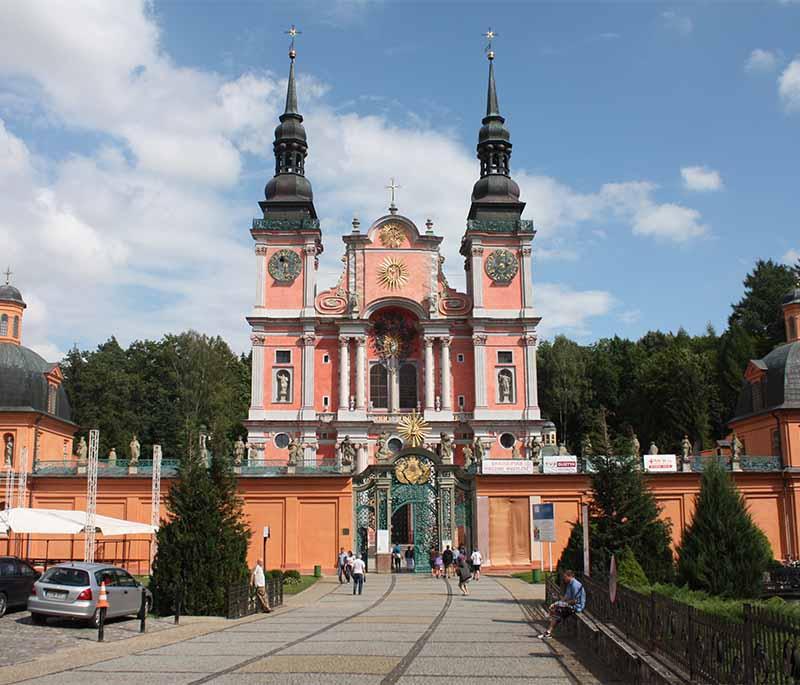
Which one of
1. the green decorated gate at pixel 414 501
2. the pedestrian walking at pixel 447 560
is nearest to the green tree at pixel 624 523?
the pedestrian walking at pixel 447 560

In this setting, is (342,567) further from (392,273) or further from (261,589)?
(392,273)

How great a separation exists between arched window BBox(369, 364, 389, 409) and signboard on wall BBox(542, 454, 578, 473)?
20694 mm

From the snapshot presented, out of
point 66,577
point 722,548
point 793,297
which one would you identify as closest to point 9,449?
point 66,577

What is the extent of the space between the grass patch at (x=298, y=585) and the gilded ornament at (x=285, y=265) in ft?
84.3

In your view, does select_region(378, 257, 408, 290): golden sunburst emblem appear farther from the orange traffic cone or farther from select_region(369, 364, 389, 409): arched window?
the orange traffic cone

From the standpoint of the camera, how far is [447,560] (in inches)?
1352

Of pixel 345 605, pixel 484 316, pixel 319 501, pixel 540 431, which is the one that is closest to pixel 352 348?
pixel 484 316

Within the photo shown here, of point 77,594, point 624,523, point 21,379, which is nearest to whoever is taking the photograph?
point 77,594

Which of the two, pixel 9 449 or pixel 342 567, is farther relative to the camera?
pixel 9 449

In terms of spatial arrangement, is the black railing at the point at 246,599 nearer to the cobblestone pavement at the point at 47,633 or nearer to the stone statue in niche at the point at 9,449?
the cobblestone pavement at the point at 47,633

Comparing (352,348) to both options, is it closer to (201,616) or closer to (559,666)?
(201,616)

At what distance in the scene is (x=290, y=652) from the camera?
1504cm

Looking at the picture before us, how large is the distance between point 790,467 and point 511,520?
1241cm

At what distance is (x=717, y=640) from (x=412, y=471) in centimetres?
2584
